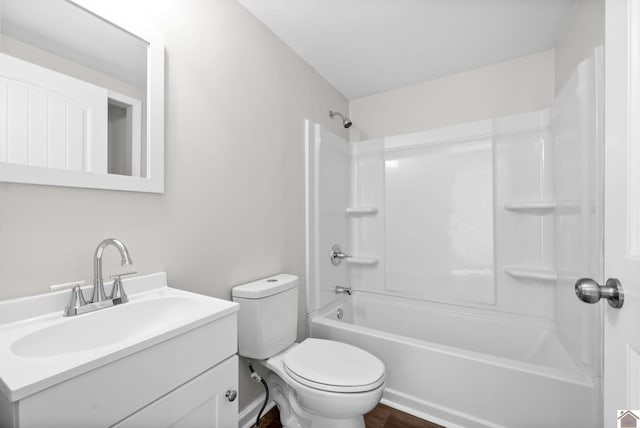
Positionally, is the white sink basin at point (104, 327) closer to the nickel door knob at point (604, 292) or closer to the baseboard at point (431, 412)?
the nickel door knob at point (604, 292)

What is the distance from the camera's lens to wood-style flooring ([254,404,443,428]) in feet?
4.84

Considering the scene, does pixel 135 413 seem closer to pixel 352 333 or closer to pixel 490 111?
pixel 352 333

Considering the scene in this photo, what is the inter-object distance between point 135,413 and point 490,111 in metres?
2.61

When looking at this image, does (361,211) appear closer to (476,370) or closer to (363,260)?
(363,260)

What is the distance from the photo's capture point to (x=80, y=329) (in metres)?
0.79

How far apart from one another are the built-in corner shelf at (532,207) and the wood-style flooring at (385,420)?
4.67ft

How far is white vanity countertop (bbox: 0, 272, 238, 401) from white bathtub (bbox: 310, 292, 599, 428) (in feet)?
3.69

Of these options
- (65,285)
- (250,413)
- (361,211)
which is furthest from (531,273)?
(65,285)

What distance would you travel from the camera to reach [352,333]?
171cm

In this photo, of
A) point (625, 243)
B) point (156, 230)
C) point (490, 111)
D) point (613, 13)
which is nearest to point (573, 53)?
point (490, 111)

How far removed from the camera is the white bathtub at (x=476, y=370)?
1.22 meters

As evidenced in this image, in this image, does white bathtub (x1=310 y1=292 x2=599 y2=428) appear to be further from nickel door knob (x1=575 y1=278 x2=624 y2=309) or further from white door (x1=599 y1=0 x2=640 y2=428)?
nickel door knob (x1=575 y1=278 x2=624 y2=309)

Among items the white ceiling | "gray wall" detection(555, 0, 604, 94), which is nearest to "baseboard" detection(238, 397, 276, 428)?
the white ceiling

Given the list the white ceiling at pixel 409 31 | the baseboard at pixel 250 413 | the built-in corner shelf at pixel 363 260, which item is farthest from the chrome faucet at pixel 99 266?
the built-in corner shelf at pixel 363 260
